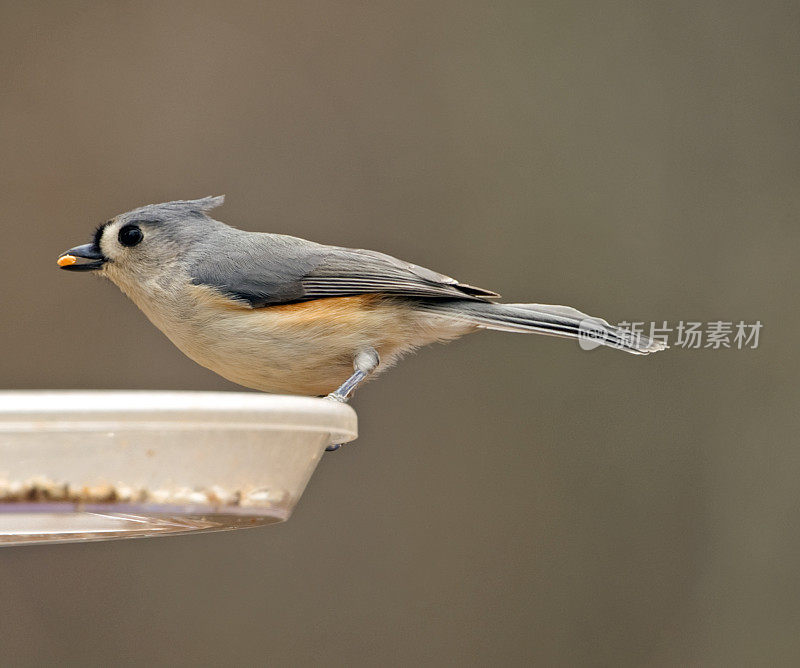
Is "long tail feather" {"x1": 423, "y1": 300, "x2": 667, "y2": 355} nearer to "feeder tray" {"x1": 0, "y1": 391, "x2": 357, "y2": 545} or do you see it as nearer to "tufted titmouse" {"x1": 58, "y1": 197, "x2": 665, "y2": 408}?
"tufted titmouse" {"x1": 58, "y1": 197, "x2": 665, "y2": 408}

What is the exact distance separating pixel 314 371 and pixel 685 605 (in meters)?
1.94

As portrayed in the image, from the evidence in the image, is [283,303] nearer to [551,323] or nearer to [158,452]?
[551,323]

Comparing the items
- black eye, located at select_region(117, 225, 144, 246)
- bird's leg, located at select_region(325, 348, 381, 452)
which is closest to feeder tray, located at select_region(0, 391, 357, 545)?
bird's leg, located at select_region(325, 348, 381, 452)

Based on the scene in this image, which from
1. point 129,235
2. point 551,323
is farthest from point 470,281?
point 129,235

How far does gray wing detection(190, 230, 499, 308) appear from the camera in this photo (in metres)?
1.50

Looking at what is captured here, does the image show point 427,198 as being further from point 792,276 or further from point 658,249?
point 792,276

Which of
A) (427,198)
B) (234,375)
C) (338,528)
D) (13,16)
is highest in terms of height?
(13,16)

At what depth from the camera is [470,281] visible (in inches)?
120

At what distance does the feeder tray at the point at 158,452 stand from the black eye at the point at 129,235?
2.30 feet

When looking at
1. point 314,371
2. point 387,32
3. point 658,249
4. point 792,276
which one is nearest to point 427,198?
point 387,32

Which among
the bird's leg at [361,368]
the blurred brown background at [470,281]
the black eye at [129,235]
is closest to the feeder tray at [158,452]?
the bird's leg at [361,368]

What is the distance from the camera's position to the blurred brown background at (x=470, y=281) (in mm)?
2855

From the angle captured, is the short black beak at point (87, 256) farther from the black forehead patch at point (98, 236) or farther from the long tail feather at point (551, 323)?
the long tail feather at point (551, 323)

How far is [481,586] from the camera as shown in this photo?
9.54ft
